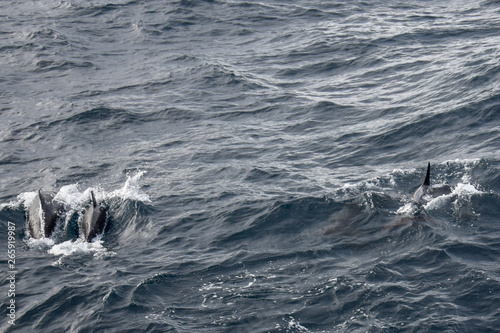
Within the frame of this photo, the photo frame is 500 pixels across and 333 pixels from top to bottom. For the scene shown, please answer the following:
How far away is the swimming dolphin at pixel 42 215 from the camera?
21475 mm

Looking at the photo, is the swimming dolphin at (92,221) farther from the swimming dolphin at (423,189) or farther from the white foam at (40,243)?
the swimming dolphin at (423,189)

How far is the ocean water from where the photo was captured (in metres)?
17.2

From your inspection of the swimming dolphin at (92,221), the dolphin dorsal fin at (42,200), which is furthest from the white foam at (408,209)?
the dolphin dorsal fin at (42,200)

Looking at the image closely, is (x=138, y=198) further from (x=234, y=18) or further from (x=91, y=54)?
(x=234, y=18)

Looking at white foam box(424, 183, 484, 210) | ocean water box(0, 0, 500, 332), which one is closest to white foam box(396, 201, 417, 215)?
ocean water box(0, 0, 500, 332)

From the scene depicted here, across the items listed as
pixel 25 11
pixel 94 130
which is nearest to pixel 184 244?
pixel 94 130

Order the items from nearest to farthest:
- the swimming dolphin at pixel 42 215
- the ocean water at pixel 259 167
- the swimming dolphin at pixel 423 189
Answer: the ocean water at pixel 259 167
the swimming dolphin at pixel 423 189
the swimming dolphin at pixel 42 215

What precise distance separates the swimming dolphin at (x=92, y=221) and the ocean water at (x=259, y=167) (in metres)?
0.34

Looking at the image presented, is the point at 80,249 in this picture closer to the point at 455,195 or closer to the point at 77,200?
the point at 77,200

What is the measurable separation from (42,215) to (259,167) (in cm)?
768

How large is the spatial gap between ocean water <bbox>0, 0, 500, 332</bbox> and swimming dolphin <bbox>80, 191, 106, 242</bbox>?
0.34m

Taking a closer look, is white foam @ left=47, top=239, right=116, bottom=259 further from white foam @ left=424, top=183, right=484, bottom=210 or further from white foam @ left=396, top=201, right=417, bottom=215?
white foam @ left=424, top=183, right=484, bottom=210

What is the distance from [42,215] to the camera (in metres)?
21.9

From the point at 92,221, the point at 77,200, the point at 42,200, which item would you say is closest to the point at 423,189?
the point at 92,221
